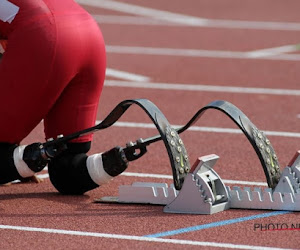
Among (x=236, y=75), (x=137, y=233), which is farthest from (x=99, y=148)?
(x=236, y=75)

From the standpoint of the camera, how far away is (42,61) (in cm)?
589

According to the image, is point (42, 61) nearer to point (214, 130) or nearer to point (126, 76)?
point (214, 130)

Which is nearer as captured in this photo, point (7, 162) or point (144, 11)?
point (7, 162)

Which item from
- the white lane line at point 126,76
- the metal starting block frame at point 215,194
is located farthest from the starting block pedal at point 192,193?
the white lane line at point 126,76

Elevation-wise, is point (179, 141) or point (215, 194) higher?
point (179, 141)

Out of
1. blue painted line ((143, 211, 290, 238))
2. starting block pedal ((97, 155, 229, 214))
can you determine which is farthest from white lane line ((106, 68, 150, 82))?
blue painted line ((143, 211, 290, 238))

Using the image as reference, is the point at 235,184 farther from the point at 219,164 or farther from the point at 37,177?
the point at 37,177

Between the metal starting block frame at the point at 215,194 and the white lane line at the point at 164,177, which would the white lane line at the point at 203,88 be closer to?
the white lane line at the point at 164,177

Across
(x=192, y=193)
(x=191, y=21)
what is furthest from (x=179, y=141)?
(x=191, y=21)

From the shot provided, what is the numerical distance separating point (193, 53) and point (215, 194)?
7.17 meters

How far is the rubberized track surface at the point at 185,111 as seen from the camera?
5.51 meters

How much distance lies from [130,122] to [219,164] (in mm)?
1771

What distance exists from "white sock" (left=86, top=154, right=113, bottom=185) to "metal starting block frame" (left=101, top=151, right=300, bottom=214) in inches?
12.2

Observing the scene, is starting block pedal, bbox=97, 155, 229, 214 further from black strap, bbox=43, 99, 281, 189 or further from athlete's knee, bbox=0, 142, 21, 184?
athlete's knee, bbox=0, 142, 21, 184
